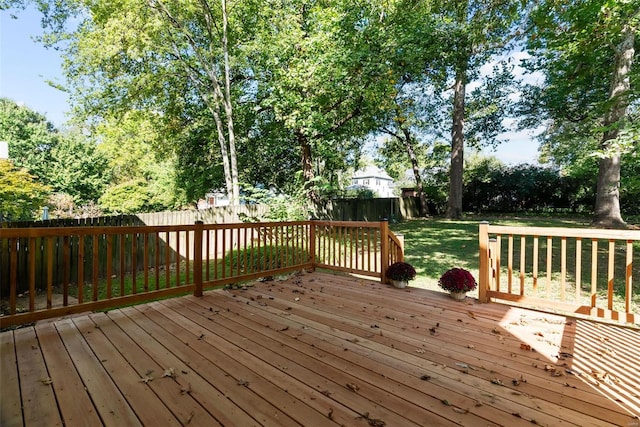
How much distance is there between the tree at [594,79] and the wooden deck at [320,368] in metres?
3.96

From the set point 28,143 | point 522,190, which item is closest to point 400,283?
point 522,190

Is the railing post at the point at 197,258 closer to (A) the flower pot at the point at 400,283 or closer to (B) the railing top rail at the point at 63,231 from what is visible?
(B) the railing top rail at the point at 63,231

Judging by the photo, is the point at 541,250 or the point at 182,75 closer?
the point at 541,250

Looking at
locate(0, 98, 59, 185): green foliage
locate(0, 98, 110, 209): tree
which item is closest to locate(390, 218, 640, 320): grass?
locate(0, 98, 110, 209): tree

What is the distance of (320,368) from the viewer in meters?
2.17

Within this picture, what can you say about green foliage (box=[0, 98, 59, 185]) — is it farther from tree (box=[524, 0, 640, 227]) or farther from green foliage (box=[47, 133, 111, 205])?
tree (box=[524, 0, 640, 227])

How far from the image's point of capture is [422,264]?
6.08 m

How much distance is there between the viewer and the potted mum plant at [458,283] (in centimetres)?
372

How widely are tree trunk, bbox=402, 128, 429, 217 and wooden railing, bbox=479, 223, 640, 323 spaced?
30.5 ft

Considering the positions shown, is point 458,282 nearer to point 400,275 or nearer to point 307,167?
point 400,275

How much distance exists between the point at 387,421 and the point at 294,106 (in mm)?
7715

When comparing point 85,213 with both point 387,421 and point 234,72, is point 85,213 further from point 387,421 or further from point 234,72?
point 387,421

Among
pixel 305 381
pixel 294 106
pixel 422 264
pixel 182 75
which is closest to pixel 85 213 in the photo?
pixel 182 75

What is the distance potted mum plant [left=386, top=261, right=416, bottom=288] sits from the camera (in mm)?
4305
